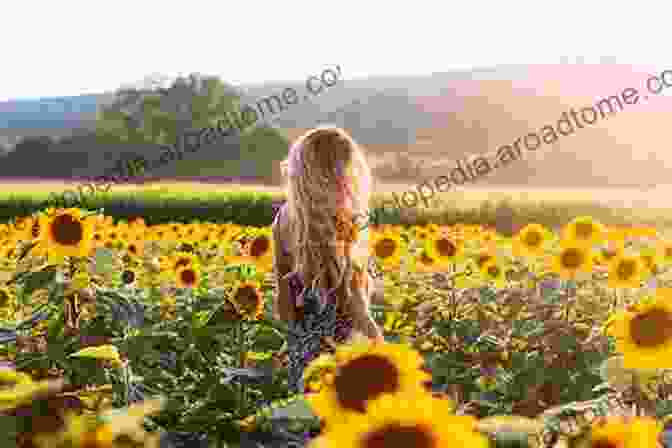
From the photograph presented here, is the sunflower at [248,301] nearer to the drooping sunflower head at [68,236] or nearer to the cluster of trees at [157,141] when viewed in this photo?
the drooping sunflower head at [68,236]

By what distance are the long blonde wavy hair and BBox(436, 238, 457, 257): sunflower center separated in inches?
51.3

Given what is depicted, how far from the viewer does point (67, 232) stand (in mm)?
2928

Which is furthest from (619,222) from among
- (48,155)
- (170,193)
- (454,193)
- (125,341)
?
(48,155)

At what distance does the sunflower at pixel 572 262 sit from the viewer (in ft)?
14.2

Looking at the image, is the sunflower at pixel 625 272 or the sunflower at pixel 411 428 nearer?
the sunflower at pixel 411 428

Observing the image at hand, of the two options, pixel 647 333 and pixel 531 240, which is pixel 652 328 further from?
pixel 531 240

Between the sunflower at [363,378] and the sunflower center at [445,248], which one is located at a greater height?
the sunflower at [363,378]

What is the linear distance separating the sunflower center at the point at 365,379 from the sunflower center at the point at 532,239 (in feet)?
13.2

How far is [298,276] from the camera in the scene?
12.1 ft

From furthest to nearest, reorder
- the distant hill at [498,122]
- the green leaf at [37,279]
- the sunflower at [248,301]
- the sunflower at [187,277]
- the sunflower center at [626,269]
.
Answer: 1. the distant hill at [498,122]
2. the sunflower at [187,277]
3. the sunflower center at [626,269]
4. the sunflower at [248,301]
5. the green leaf at [37,279]

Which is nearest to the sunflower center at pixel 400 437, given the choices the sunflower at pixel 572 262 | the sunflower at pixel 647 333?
the sunflower at pixel 647 333

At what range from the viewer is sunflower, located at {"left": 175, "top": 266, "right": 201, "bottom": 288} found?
442 centimetres

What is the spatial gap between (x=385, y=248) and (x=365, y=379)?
13.4ft

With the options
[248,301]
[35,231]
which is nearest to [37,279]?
[248,301]
